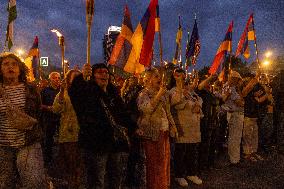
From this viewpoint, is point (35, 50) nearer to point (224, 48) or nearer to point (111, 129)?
point (224, 48)

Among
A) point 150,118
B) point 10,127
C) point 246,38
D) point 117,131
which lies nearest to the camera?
point 10,127

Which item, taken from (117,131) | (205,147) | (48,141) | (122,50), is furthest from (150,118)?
(48,141)

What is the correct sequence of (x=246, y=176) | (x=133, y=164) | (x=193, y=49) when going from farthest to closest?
(x=193, y=49) < (x=246, y=176) < (x=133, y=164)

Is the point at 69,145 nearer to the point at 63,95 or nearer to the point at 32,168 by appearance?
the point at 63,95

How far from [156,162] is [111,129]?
1382 mm

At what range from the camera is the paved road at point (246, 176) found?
7.12 meters

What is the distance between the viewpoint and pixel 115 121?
504 cm

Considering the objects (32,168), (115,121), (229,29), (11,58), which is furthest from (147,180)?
(229,29)

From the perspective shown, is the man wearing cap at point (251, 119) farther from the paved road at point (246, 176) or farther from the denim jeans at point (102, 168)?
the denim jeans at point (102, 168)

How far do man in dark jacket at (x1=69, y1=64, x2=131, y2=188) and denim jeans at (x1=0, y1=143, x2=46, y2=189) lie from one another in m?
0.80

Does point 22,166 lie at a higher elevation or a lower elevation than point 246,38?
lower

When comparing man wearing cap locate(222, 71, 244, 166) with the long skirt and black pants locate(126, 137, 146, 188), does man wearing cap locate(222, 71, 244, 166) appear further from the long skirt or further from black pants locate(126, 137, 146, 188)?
the long skirt

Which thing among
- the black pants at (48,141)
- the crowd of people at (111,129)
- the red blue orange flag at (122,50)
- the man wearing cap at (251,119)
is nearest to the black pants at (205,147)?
the crowd of people at (111,129)

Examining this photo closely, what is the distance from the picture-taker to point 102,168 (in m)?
4.93
